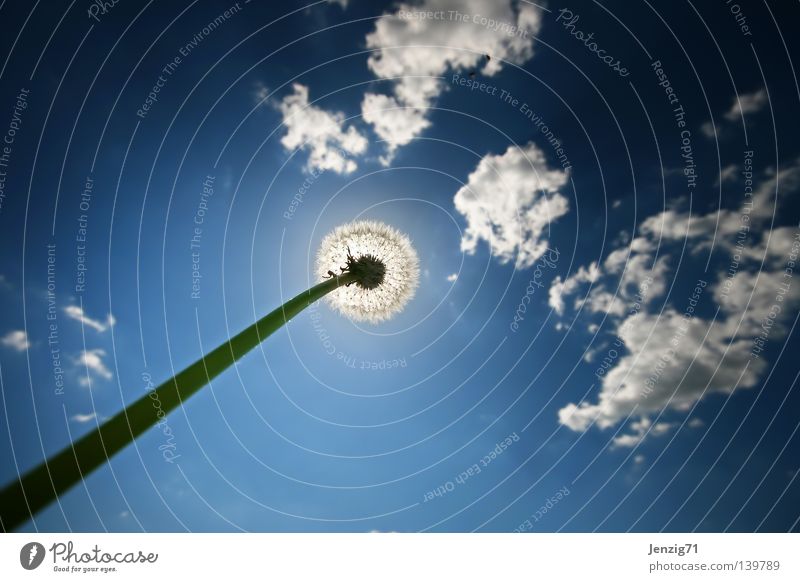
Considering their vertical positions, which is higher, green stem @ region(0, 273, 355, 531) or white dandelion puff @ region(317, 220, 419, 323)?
white dandelion puff @ region(317, 220, 419, 323)

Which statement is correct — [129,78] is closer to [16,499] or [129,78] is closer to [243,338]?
[243,338]

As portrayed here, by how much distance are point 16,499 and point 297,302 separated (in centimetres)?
296

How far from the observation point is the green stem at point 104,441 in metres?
2.60

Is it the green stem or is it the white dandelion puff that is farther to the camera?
the white dandelion puff

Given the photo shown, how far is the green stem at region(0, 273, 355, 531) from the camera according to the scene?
2.60m

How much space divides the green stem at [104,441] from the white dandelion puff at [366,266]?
132 inches

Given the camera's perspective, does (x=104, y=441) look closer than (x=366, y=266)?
Yes

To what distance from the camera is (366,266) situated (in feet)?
23.2

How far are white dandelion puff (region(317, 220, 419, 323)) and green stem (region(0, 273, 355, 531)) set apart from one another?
3.35m

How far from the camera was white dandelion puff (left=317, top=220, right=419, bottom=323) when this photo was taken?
7109 millimetres

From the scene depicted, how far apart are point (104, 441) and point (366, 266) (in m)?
4.79

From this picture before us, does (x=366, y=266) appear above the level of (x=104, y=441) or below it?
above
